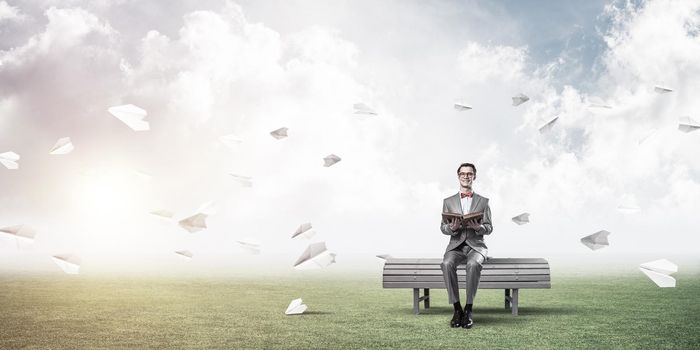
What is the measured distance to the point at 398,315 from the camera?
851cm

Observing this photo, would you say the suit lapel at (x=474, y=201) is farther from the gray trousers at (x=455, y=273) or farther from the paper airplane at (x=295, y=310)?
the paper airplane at (x=295, y=310)

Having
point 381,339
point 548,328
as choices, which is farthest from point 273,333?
point 548,328

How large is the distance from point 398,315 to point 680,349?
11.6 ft

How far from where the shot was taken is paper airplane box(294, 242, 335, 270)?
26.2ft

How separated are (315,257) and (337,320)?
84cm

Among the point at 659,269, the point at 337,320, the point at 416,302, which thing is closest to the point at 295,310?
the point at 337,320

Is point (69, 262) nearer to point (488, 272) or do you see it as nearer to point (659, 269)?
point (488, 272)

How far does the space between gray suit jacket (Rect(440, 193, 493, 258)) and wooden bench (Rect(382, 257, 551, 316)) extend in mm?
432

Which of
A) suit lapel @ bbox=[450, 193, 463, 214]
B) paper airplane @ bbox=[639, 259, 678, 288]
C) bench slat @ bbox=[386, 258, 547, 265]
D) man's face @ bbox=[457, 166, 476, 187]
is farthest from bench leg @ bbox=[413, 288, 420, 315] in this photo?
paper airplane @ bbox=[639, 259, 678, 288]

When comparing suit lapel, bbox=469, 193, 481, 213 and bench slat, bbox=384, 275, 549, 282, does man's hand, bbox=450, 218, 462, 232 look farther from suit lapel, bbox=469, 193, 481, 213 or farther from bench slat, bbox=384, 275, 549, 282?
bench slat, bbox=384, 275, 549, 282

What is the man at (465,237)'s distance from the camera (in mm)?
7562

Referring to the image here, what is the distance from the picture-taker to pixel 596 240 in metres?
8.72

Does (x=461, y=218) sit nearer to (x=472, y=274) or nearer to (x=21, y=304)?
(x=472, y=274)

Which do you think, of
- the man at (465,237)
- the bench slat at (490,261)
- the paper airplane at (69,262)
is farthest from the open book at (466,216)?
the paper airplane at (69,262)
